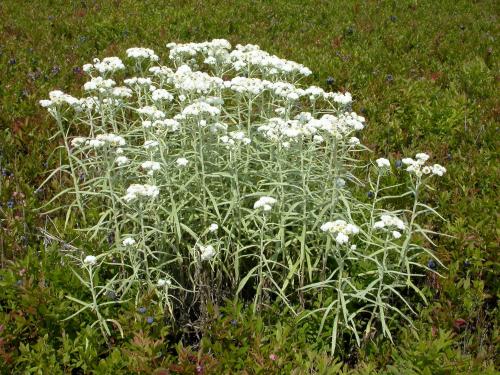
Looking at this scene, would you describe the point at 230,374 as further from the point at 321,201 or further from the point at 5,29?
the point at 5,29

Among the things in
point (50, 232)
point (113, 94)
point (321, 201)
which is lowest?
point (50, 232)

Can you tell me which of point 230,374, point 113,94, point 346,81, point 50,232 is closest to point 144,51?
point 113,94

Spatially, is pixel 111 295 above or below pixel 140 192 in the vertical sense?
below

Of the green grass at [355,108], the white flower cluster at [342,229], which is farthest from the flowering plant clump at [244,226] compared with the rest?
the green grass at [355,108]

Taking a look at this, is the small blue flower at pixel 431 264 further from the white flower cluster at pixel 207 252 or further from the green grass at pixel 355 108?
the white flower cluster at pixel 207 252

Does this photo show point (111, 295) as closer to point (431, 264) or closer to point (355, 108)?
point (431, 264)

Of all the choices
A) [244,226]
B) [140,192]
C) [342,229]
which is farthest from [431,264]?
[140,192]

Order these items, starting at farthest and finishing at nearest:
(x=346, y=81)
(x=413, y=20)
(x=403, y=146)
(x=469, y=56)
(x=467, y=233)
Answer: (x=413, y=20) < (x=469, y=56) < (x=346, y=81) < (x=403, y=146) < (x=467, y=233)

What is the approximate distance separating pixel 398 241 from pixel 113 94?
2.40 meters

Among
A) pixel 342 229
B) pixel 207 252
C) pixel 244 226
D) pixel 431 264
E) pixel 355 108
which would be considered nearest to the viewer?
pixel 342 229

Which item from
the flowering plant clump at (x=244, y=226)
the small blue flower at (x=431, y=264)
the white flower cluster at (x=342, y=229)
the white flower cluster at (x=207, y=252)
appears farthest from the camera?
the small blue flower at (x=431, y=264)

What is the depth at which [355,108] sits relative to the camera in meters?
6.81

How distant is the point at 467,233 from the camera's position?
167 inches

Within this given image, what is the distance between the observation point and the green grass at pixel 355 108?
325cm
